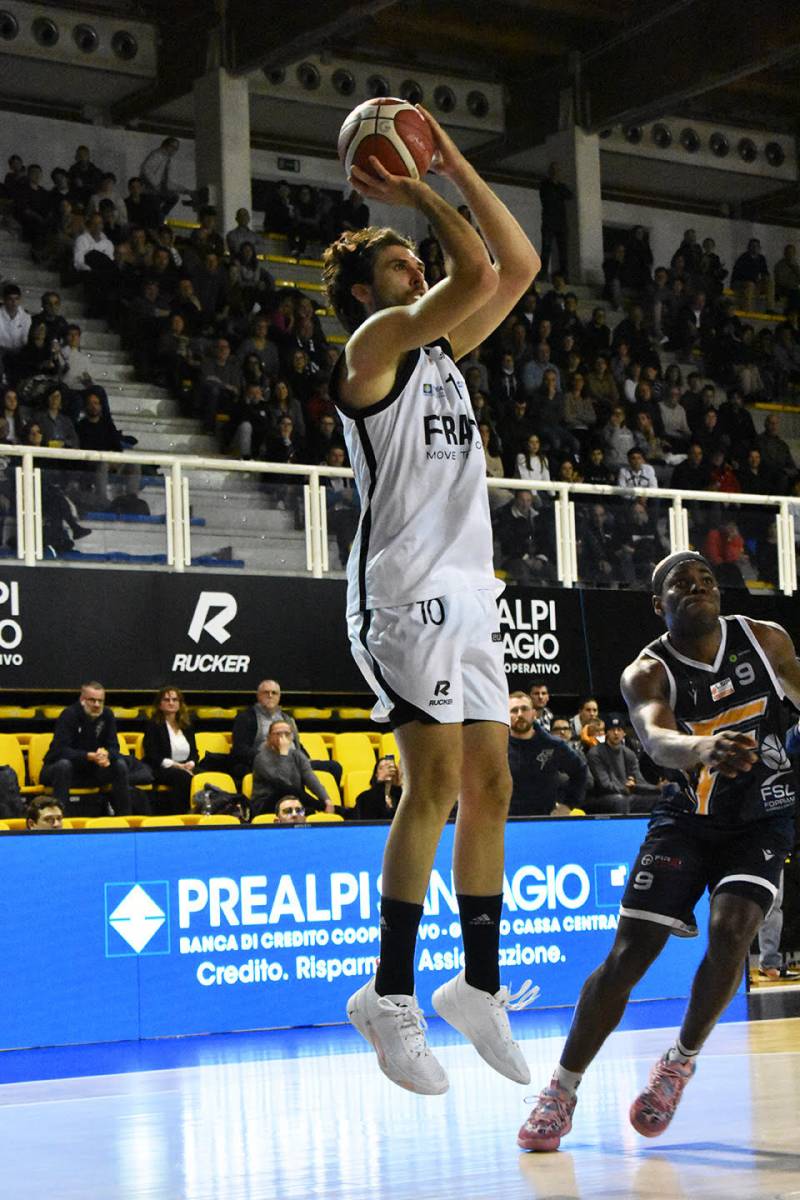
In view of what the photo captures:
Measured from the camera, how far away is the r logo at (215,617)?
15656mm

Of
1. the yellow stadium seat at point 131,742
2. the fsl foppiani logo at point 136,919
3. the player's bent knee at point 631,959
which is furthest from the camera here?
the yellow stadium seat at point 131,742

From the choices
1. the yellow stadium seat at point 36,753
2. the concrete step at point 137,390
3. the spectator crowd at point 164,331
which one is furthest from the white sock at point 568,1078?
the concrete step at point 137,390

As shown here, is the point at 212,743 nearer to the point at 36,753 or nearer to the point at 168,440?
the point at 36,753

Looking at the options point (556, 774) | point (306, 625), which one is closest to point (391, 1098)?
point (556, 774)

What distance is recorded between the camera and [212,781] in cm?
1403

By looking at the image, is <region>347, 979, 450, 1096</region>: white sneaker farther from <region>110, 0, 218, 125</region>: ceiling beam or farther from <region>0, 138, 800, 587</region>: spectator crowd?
<region>110, 0, 218, 125</region>: ceiling beam

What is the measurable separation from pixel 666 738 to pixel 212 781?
8.49m

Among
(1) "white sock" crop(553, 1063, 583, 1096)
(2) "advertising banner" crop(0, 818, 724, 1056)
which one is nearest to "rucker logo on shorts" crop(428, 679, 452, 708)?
(1) "white sock" crop(553, 1063, 583, 1096)

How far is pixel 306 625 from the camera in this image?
1628 centimetres

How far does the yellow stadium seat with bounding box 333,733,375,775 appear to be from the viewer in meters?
15.6

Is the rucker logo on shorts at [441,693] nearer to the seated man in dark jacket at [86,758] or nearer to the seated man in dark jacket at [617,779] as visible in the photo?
the seated man in dark jacket at [86,758]

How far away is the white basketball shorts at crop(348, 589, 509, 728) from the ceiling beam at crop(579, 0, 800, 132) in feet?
69.4

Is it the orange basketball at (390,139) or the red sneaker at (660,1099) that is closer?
the orange basketball at (390,139)

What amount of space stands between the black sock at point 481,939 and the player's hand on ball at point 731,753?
850 mm
